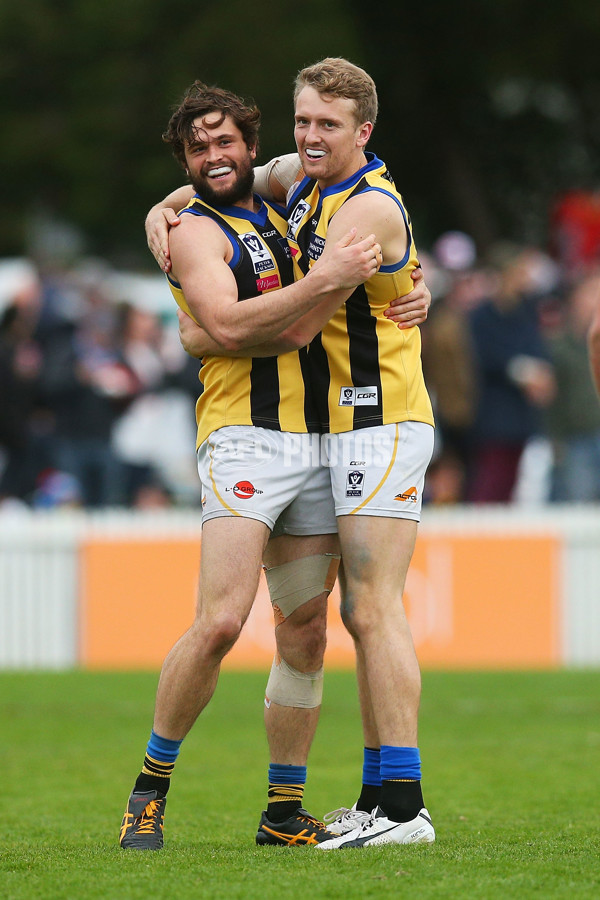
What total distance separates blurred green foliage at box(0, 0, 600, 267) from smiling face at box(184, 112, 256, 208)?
17.4 meters

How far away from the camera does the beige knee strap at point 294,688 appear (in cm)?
572

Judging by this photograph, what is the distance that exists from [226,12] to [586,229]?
25.1 feet

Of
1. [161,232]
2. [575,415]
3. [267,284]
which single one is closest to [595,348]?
[267,284]

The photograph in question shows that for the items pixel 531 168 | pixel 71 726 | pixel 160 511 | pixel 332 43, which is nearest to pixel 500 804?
pixel 71 726

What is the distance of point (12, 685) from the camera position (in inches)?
474

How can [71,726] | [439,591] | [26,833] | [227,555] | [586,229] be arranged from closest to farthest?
[227,555] → [26,833] → [71,726] → [439,591] → [586,229]

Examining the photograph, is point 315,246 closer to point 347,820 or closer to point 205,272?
point 205,272

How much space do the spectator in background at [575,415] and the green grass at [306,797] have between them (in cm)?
213

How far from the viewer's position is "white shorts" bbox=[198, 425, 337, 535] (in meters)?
5.45

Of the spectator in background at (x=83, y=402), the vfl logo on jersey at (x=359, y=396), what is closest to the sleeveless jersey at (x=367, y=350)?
the vfl logo on jersey at (x=359, y=396)

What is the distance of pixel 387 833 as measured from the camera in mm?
5230

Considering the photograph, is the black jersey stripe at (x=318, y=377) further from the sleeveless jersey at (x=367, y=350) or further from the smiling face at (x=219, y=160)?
the smiling face at (x=219, y=160)

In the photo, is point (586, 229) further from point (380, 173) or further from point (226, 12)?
point (380, 173)

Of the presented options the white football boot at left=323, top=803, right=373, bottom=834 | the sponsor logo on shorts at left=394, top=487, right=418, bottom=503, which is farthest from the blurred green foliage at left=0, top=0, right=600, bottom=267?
the white football boot at left=323, top=803, right=373, bottom=834
